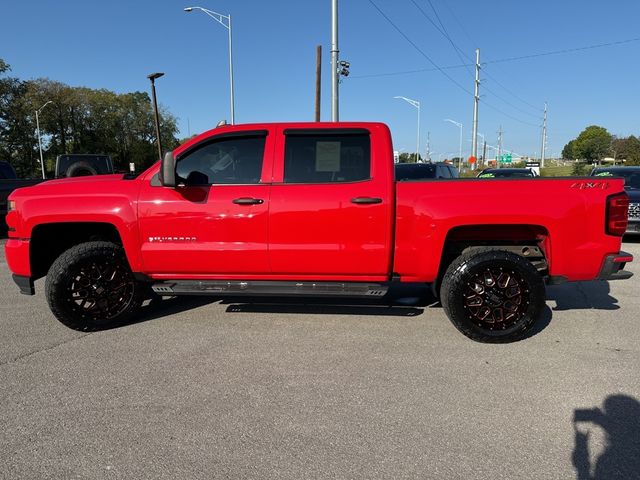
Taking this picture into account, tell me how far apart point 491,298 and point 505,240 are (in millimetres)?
643

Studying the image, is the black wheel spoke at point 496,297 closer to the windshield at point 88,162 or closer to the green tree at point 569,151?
A: the windshield at point 88,162

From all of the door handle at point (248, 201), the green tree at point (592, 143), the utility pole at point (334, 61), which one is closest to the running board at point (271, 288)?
the door handle at point (248, 201)

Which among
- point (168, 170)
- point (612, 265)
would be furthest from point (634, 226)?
point (168, 170)

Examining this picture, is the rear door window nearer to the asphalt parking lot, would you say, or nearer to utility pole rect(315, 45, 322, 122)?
the asphalt parking lot

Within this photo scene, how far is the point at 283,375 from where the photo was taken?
11.9 feet

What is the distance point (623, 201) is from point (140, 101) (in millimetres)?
72367

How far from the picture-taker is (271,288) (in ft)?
14.5

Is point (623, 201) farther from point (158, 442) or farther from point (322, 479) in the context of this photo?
point (158, 442)

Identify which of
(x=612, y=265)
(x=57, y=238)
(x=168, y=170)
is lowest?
(x=612, y=265)

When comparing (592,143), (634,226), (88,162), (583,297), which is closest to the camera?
(583,297)

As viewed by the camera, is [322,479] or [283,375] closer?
[322,479]

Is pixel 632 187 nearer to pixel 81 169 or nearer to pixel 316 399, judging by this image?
pixel 316 399

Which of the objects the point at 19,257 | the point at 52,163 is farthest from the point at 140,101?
the point at 19,257

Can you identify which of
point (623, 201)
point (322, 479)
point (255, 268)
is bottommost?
point (322, 479)
